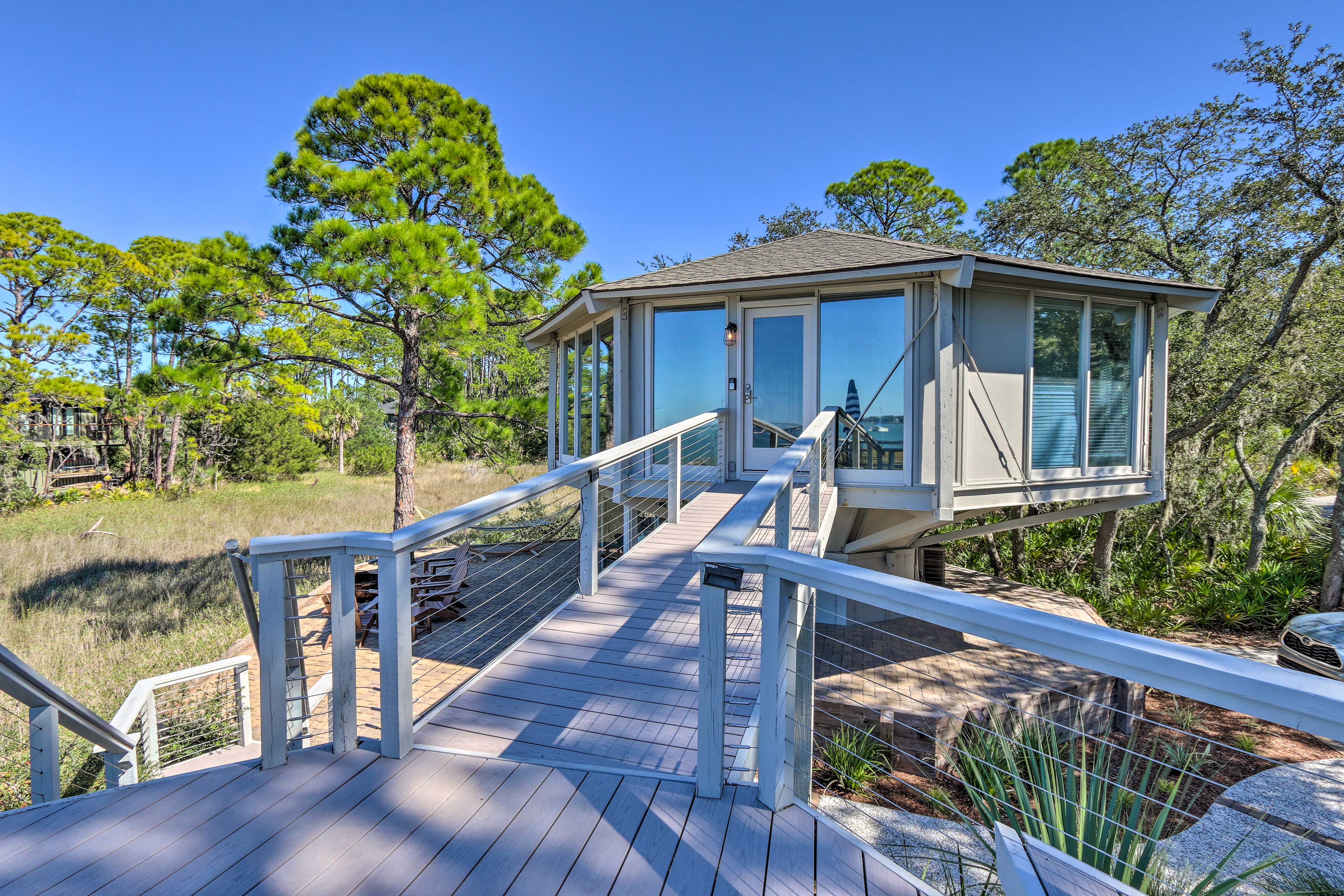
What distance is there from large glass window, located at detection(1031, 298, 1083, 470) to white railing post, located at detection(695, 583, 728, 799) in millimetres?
6543

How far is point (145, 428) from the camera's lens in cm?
2186

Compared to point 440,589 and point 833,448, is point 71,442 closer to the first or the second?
point 440,589

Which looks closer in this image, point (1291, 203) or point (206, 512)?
point (1291, 203)

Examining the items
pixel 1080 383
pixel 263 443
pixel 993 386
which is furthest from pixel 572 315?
pixel 263 443

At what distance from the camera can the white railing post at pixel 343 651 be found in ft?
8.94

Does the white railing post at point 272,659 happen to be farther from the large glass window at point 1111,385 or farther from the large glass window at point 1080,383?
the large glass window at point 1111,385

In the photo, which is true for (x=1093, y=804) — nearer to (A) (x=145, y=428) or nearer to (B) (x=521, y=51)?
(B) (x=521, y=51)

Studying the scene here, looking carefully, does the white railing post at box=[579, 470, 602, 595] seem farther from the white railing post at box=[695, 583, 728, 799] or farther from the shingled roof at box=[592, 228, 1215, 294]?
the shingled roof at box=[592, 228, 1215, 294]

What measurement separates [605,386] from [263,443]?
69.0 ft

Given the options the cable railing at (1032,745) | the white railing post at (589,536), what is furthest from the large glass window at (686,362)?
the cable railing at (1032,745)

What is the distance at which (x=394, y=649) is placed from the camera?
2805 millimetres

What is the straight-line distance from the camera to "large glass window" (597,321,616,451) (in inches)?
371

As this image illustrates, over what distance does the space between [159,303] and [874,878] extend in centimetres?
1506

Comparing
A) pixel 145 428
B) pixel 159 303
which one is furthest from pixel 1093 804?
pixel 145 428
